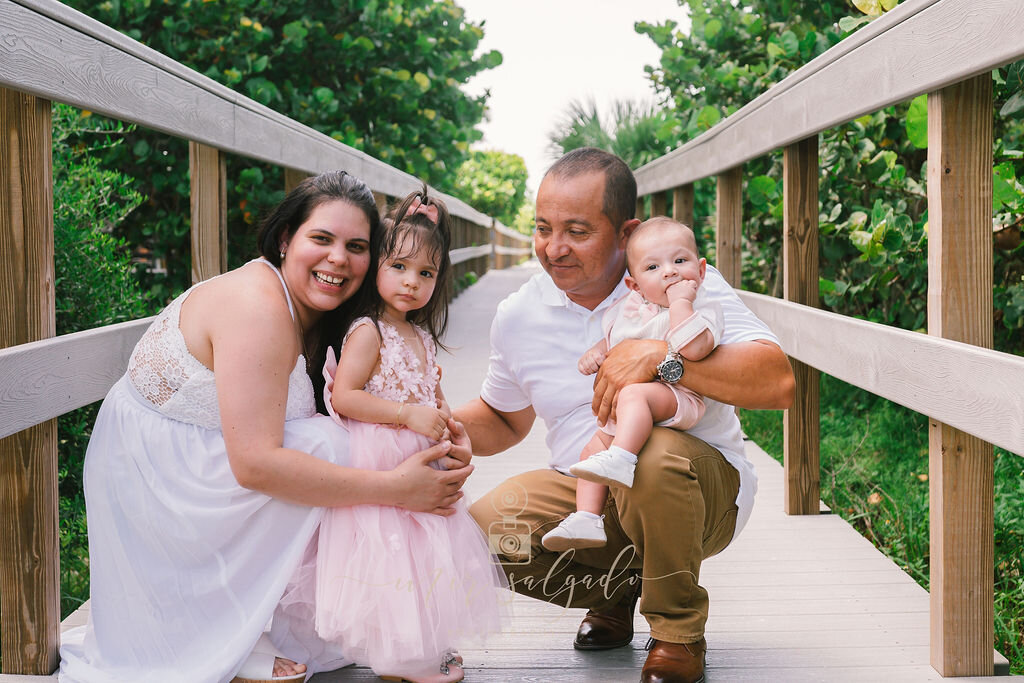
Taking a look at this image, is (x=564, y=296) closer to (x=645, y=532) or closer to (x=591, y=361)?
(x=591, y=361)

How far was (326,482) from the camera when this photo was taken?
2.04 metres

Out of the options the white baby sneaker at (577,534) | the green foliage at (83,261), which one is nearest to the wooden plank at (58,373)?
the white baby sneaker at (577,534)

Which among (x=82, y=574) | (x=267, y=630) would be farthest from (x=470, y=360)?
(x=267, y=630)

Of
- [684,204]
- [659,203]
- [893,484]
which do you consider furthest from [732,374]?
[659,203]

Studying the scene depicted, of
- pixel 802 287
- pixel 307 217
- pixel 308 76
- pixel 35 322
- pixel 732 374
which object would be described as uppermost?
pixel 308 76

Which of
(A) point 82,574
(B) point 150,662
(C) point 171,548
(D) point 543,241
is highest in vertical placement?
(D) point 543,241

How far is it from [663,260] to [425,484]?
673 millimetres

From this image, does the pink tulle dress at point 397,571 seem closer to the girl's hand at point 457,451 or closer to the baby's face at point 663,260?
the girl's hand at point 457,451

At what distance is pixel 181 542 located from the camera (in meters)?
2.08

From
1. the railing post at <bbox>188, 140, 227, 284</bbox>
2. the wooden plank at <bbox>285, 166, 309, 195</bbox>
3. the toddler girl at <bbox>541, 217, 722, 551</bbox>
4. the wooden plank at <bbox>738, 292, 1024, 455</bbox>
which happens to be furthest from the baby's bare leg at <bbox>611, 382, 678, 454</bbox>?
the wooden plank at <bbox>285, 166, 309, 195</bbox>

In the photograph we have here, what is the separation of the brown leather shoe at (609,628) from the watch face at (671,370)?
507 mm

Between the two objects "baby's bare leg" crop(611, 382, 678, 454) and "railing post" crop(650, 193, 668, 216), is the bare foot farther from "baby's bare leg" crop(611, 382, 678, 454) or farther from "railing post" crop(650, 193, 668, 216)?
"railing post" crop(650, 193, 668, 216)

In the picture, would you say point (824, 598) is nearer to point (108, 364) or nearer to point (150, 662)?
point (150, 662)

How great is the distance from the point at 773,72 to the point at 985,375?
14.1ft
